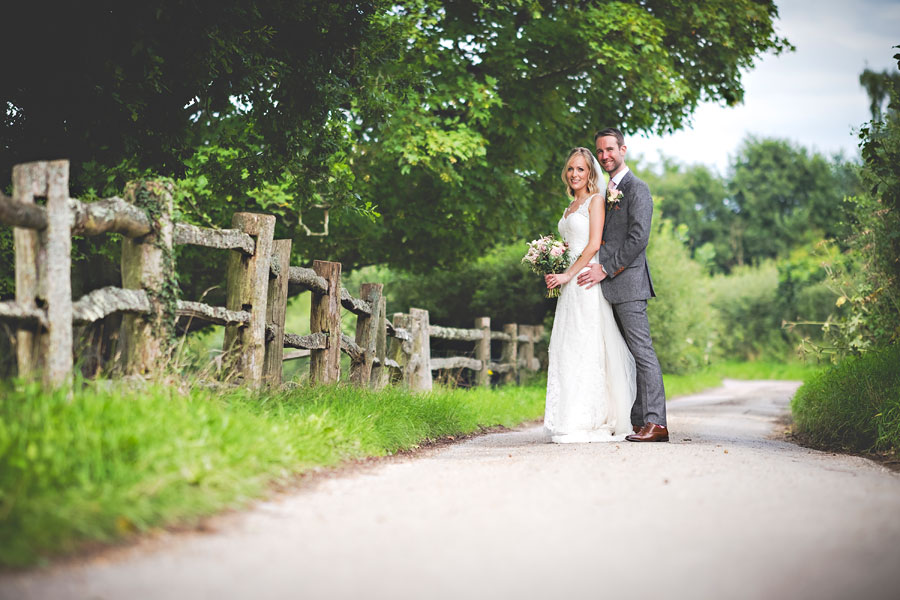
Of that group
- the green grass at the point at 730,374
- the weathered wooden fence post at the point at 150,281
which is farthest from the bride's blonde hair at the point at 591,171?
the green grass at the point at 730,374

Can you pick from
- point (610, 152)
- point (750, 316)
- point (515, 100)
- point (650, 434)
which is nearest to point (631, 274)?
point (610, 152)

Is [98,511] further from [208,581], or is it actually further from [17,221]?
[17,221]

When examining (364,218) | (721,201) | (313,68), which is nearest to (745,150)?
(721,201)

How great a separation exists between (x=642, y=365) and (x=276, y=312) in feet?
9.94

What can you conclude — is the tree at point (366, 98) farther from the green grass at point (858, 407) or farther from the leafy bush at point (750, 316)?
the leafy bush at point (750, 316)

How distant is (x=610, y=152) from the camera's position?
7.31 meters

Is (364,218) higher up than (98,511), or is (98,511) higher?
(364,218)

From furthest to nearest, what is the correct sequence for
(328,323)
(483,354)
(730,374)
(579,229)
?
1. (730,374)
2. (483,354)
3. (328,323)
4. (579,229)

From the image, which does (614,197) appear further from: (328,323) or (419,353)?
(419,353)

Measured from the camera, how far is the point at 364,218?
13.5 m

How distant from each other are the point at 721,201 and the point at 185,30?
202 ft

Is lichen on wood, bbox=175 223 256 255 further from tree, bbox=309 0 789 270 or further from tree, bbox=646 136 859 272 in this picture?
tree, bbox=646 136 859 272

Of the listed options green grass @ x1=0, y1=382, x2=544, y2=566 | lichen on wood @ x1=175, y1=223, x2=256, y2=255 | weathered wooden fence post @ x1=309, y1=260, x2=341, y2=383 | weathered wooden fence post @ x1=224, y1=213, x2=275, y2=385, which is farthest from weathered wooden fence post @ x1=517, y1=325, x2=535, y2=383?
green grass @ x1=0, y1=382, x2=544, y2=566

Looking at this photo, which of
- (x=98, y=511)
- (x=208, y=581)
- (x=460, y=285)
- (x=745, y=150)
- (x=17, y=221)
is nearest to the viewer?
(x=208, y=581)
